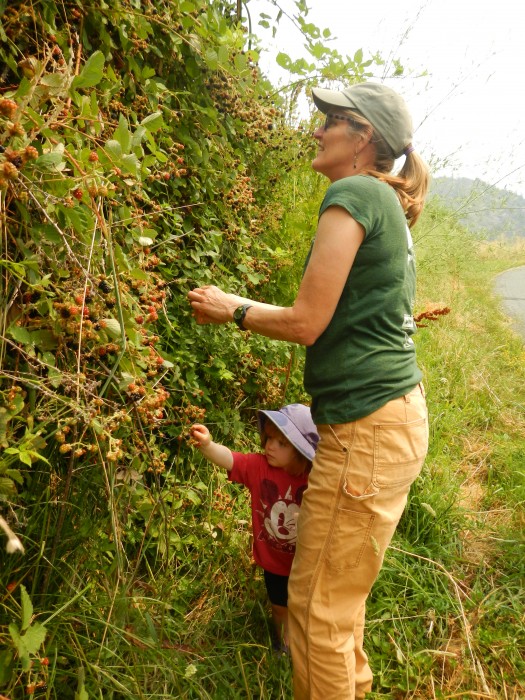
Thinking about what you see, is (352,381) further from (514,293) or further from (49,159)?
(514,293)

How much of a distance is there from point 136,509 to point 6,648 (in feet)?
2.24

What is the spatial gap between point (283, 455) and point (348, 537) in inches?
19.9

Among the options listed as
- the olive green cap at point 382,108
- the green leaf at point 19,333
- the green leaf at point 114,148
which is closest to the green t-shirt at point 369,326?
the olive green cap at point 382,108

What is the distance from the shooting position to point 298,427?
2.21m

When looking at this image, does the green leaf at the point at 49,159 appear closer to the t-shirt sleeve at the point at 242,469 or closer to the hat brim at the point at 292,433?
the hat brim at the point at 292,433

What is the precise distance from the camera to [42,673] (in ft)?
5.18

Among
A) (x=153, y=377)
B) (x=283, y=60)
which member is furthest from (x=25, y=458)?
(x=283, y=60)

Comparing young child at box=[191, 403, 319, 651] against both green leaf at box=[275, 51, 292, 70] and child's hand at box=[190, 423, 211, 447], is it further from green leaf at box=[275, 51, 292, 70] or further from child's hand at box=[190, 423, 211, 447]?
green leaf at box=[275, 51, 292, 70]

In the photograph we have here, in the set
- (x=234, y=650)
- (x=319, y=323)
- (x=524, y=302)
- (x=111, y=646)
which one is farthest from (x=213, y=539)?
(x=524, y=302)

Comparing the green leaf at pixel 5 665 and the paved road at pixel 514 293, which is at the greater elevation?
the green leaf at pixel 5 665

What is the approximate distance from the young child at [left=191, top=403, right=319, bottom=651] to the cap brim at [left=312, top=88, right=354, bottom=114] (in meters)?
1.14

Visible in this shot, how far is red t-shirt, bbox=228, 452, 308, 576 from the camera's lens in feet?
7.29

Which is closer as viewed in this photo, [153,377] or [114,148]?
[114,148]

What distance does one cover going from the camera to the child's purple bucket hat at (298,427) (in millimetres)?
2146
